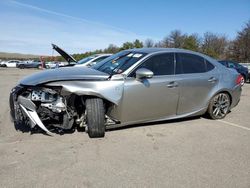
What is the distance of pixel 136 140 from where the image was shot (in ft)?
15.3

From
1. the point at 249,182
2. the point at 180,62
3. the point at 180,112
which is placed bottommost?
the point at 249,182

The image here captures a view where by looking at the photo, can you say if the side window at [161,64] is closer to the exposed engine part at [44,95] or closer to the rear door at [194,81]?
the rear door at [194,81]

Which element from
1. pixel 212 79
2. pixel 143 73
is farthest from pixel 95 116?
pixel 212 79

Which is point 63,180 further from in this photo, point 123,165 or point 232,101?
point 232,101

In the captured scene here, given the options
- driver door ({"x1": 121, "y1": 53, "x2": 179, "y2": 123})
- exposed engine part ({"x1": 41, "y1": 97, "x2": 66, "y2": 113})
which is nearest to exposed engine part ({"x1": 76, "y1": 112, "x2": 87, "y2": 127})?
exposed engine part ({"x1": 41, "y1": 97, "x2": 66, "y2": 113})

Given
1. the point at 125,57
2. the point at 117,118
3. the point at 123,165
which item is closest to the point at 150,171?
the point at 123,165

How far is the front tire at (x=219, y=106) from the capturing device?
6.06m

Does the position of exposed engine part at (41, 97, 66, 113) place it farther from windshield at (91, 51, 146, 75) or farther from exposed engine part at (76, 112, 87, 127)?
windshield at (91, 51, 146, 75)

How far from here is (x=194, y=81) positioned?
5.56 m

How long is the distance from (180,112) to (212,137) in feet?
2.77

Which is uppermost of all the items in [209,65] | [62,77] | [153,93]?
[209,65]

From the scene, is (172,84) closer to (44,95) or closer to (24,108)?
(44,95)

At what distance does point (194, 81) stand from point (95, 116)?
7.42 feet

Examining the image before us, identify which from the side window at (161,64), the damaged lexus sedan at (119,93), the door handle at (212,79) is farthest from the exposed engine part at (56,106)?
the door handle at (212,79)
